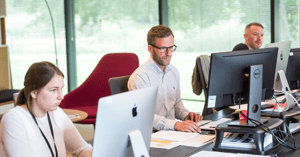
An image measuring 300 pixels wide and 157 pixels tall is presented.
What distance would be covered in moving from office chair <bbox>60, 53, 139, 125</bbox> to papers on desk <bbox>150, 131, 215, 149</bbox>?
2.49 metres

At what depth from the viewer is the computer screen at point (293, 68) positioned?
2848mm

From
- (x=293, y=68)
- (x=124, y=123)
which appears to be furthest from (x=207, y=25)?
(x=124, y=123)

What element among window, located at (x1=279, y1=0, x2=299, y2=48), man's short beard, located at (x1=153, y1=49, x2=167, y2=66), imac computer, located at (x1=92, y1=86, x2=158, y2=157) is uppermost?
window, located at (x1=279, y1=0, x2=299, y2=48)

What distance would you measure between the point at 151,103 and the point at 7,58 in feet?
14.4

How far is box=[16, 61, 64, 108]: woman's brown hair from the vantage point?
1.81 metres

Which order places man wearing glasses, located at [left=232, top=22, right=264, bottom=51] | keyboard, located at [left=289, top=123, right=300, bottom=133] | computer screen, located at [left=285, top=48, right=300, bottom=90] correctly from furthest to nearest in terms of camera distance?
man wearing glasses, located at [left=232, top=22, right=264, bottom=51]
computer screen, located at [left=285, top=48, right=300, bottom=90]
keyboard, located at [left=289, top=123, right=300, bottom=133]

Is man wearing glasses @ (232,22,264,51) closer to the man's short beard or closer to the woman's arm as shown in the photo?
the man's short beard

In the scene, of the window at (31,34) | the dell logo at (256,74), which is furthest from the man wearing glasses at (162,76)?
the window at (31,34)

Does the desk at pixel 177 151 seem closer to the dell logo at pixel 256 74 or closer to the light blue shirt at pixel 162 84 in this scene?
the dell logo at pixel 256 74

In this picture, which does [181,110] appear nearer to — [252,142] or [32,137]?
[252,142]

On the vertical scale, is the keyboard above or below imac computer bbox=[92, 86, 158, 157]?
below

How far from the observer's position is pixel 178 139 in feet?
6.59

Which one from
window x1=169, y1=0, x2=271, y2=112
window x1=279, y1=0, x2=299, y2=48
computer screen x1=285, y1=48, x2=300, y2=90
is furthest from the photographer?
window x1=169, y1=0, x2=271, y2=112

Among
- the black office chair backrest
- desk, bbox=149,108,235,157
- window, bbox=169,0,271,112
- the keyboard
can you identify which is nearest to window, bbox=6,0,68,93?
window, bbox=169,0,271,112
